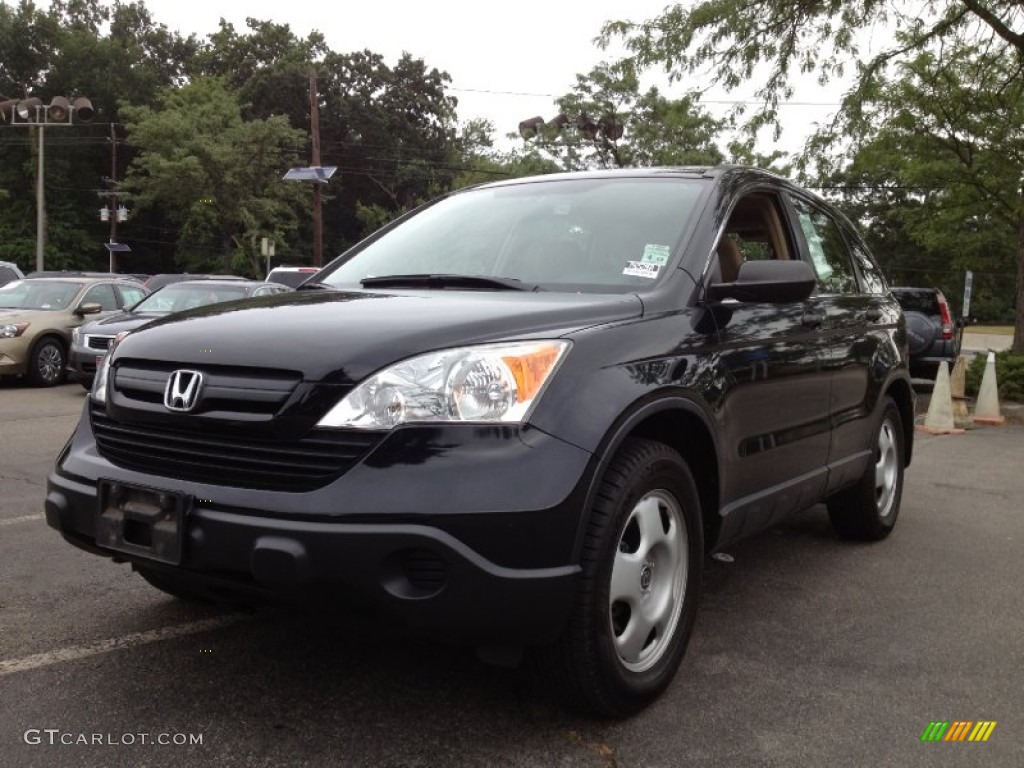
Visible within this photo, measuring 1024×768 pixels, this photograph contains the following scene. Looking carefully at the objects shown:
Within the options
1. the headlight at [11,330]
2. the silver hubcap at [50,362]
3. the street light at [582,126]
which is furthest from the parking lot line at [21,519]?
the street light at [582,126]

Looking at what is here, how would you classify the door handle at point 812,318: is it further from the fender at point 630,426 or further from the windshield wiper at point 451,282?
the windshield wiper at point 451,282

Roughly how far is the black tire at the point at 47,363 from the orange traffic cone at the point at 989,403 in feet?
37.8

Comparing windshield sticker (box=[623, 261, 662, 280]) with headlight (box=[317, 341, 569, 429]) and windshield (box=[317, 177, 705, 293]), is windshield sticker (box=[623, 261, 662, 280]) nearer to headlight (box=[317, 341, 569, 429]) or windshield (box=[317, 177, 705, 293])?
windshield (box=[317, 177, 705, 293])

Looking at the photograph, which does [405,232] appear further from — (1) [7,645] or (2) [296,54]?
(2) [296,54]

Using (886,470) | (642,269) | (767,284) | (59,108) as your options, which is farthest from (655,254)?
(59,108)

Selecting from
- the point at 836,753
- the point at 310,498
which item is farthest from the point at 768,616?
the point at 310,498

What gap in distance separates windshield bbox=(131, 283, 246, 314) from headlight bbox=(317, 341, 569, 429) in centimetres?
1040

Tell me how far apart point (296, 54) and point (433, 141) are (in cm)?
913

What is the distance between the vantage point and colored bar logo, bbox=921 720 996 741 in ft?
8.87

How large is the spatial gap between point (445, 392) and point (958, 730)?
71.4 inches

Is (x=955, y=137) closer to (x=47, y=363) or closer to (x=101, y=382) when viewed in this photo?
(x=47, y=363)

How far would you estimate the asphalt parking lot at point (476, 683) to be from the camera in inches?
99.4

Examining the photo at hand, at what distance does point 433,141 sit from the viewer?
56500mm

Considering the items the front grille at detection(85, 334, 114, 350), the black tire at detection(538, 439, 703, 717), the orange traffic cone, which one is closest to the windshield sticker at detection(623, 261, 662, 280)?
the black tire at detection(538, 439, 703, 717)
